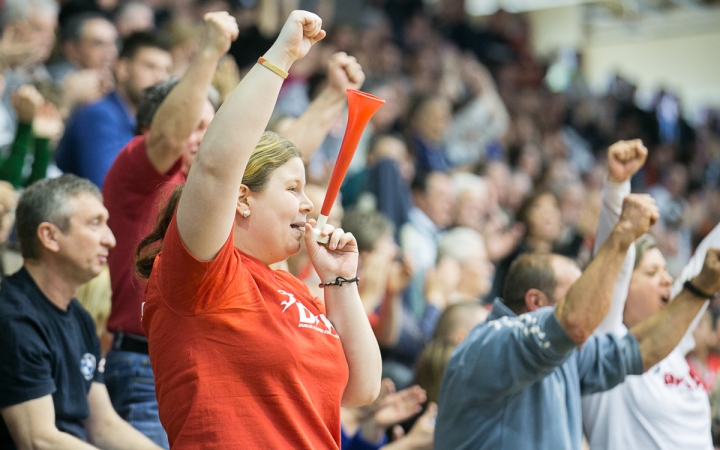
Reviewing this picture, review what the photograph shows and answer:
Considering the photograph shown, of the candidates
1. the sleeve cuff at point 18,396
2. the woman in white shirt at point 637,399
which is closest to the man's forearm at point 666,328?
the woman in white shirt at point 637,399

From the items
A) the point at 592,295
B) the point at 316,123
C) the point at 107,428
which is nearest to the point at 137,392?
the point at 107,428

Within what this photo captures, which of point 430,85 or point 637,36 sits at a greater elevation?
point 637,36

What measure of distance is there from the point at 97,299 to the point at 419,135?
14.6 feet

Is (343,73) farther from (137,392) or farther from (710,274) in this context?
(710,274)

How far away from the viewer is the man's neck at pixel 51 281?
2584 mm

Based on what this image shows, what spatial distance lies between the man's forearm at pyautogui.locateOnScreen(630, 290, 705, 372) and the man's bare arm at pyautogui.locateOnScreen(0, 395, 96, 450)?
1.80 meters

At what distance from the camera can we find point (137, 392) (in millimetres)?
2682

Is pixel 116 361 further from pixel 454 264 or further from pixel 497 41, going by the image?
pixel 497 41

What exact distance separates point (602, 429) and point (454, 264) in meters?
2.02

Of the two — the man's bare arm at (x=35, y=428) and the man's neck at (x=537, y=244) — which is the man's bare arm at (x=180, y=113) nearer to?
the man's bare arm at (x=35, y=428)

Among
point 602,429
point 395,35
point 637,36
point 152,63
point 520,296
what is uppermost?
point 637,36

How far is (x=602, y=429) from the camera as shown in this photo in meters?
3.03

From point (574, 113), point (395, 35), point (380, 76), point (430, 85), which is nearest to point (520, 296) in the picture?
point (380, 76)

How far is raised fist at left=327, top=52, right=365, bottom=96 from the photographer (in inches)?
111
